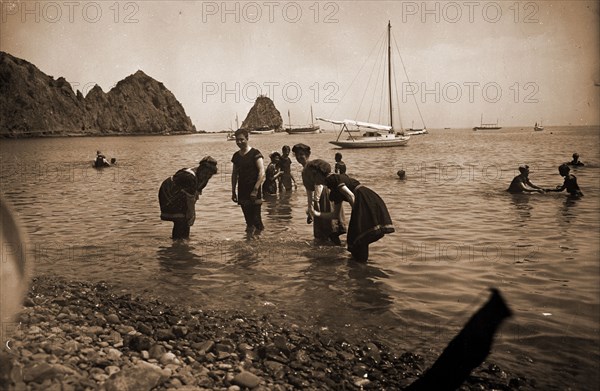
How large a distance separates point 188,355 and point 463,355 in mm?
2854

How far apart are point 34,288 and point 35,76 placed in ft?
604

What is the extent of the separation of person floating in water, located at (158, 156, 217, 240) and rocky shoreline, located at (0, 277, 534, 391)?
2823 mm

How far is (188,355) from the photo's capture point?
3.82 metres

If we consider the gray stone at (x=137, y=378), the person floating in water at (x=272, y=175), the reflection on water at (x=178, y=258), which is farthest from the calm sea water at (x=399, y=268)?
the gray stone at (x=137, y=378)

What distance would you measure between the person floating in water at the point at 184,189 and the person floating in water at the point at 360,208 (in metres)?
2.22

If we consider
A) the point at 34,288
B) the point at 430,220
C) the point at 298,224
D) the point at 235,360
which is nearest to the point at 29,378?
the point at 235,360

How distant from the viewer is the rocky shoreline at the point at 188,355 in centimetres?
324

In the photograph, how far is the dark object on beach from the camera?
142 inches

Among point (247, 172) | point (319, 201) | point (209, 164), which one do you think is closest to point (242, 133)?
point (247, 172)

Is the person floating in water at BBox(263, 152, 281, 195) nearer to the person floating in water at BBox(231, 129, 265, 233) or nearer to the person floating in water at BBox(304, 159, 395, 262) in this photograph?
the person floating in water at BBox(231, 129, 265, 233)

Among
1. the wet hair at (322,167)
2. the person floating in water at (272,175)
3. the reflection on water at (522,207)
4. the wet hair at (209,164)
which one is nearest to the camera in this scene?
the wet hair at (322,167)

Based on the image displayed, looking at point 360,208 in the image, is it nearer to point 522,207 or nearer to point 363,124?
point 522,207

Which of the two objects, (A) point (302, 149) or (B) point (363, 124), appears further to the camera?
(B) point (363, 124)

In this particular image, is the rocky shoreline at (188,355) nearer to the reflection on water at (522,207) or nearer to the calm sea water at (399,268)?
the calm sea water at (399,268)
